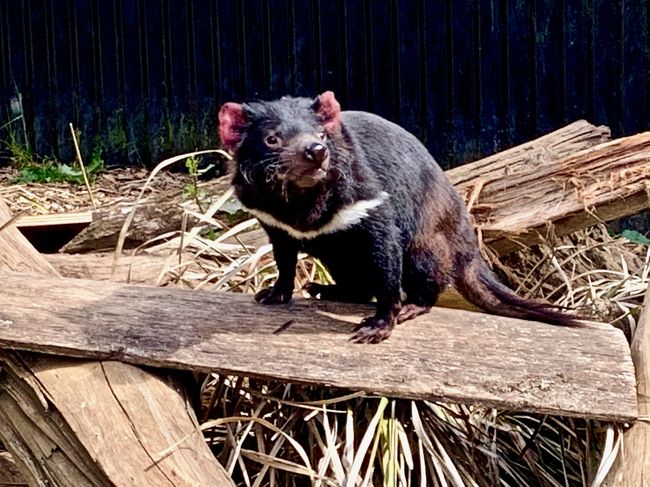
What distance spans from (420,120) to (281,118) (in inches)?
113

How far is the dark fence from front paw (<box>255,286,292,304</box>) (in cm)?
273

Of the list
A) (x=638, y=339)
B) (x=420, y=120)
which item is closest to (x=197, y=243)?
(x=638, y=339)

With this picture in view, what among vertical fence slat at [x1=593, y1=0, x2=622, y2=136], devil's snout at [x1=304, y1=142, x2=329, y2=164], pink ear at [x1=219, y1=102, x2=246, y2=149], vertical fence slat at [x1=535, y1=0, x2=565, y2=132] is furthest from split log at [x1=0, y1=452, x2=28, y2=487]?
vertical fence slat at [x1=593, y1=0, x2=622, y2=136]

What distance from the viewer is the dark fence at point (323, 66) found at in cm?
557

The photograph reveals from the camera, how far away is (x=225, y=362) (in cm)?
283

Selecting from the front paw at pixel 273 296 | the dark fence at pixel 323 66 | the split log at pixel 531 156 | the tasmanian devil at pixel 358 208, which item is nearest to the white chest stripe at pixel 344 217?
the tasmanian devil at pixel 358 208

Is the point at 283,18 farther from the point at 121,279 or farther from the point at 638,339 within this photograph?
the point at 638,339

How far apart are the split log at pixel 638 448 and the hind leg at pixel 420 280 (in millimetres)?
634

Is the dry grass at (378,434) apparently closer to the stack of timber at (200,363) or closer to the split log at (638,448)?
the split log at (638,448)

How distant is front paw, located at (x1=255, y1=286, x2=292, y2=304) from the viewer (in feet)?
10.2

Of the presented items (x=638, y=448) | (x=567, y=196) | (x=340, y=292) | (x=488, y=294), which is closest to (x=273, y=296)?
(x=340, y=292)

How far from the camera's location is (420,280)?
10.7 feet

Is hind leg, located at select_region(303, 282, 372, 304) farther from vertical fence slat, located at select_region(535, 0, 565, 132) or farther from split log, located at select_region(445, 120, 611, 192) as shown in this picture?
vertical fence slat, located at select_region(535, 0, 565, 132)

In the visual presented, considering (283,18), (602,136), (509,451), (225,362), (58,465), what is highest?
(283,18)
